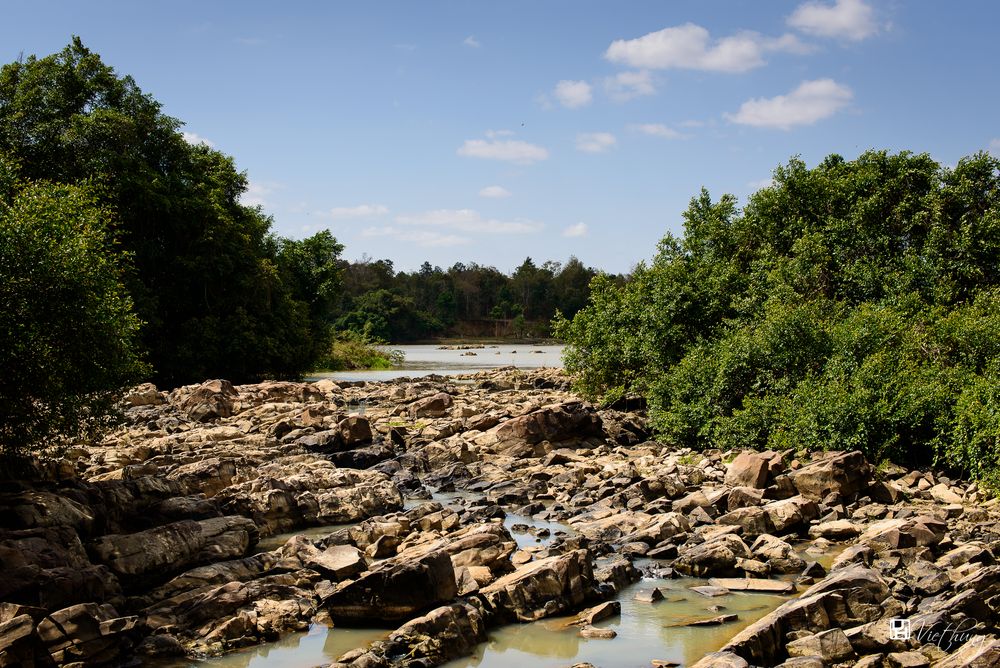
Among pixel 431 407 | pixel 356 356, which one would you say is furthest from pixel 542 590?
pixel 356 356

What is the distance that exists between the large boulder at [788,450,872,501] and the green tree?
13497mm

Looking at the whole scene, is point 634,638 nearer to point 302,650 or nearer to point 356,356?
point 302,650

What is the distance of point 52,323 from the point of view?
1429 cm

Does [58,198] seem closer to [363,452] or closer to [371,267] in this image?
[363,452]

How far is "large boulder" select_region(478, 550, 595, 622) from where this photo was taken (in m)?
11.3

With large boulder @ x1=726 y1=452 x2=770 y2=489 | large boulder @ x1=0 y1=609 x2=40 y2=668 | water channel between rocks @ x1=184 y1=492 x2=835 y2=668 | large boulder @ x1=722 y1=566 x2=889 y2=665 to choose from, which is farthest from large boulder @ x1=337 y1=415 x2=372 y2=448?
large boulder @ x1=722 y1=566 x2=889 y2=665

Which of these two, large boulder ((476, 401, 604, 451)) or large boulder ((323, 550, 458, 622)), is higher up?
large boulder ((476, 401, 604, 451))

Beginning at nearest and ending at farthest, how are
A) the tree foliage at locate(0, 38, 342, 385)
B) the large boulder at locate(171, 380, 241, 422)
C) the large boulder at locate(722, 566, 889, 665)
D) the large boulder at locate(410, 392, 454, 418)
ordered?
the large boulder at locate(722, 566, 889, 665)
the large boulder at locate(171, 380, 241, 422)
the large boulder at locate(410, 392, 454, 418)
the tree foliage at locate(0, 38, 342, 385)

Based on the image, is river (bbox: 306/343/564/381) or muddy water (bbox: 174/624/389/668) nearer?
muddy water (bbox: 174/624/389/668)

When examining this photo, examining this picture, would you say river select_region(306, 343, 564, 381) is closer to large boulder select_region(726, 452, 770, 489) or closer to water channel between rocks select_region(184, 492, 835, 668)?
large boulder select_region(726, 452, 770, 489)

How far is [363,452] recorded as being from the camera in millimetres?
23703

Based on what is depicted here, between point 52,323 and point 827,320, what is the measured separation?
1910 centimetres

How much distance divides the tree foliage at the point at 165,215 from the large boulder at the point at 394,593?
28101mm

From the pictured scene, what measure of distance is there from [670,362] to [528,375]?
23119 millimetres
